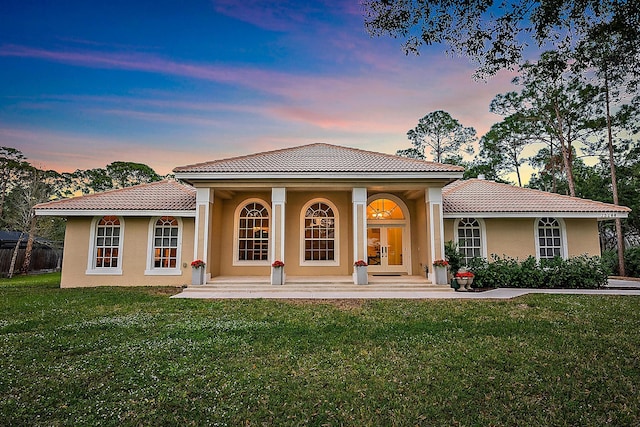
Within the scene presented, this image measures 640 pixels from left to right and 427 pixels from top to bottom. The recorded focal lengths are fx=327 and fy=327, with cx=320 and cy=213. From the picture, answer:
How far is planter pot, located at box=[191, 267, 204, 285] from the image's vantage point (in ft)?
36.2

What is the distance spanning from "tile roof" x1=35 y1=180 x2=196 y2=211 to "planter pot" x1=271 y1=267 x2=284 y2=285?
4.02m

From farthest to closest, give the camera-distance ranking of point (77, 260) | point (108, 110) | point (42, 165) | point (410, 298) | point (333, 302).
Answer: point (42, 165) < point (108, 110) < point (77, 260) < point (410, 298) < point (333, 302)

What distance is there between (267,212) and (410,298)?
667 centimetres

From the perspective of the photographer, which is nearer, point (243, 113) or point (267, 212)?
point (267, 212)

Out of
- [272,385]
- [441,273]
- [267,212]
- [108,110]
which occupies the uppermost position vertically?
[108,110]

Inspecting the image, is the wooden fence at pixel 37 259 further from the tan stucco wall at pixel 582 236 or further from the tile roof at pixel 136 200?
the tan stucco wall at pixel 582 236

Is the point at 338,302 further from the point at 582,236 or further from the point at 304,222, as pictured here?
the point at 582,236

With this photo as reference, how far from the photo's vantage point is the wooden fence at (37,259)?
71.0ft

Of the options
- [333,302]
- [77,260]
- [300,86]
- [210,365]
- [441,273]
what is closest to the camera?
[210,365]

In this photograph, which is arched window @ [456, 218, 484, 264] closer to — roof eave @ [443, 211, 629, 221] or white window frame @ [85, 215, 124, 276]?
roof eave @ [443, 211, 629, 221]

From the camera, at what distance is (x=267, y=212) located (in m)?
13.4

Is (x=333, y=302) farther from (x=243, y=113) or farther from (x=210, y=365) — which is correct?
(x=243, y=113)

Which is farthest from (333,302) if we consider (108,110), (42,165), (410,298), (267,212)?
(42,165)

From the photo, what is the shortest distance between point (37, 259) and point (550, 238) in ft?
107
